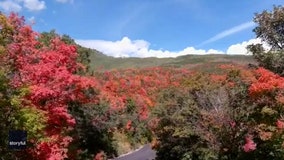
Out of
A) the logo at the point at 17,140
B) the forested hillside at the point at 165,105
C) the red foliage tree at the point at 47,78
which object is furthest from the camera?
the red foliage tree at the point at 47,78

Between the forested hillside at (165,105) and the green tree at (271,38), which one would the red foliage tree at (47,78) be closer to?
the forested hillside at (165,105)

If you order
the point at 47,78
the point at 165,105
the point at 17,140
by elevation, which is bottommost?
the point at 165,105

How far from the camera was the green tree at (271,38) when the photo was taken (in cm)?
2669

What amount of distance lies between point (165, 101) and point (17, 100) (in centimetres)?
2601

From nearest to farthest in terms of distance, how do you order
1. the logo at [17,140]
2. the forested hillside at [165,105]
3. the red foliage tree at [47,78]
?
the logo at [17,140] → the forested hillside at [165,105] → the red foliage tree at [47,78]

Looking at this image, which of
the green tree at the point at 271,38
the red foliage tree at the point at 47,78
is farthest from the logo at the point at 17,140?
the green tree at the point at 271,38

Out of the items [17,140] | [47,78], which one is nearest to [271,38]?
[47,78]

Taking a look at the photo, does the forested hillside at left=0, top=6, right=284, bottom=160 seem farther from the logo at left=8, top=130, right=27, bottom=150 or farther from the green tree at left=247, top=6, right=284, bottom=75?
the logo at left=8, top=130, right=27, bottom=150

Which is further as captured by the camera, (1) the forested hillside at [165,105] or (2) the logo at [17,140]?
(1) the forested hillside at [165,105]

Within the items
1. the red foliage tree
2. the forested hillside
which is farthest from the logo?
the red foliage tree

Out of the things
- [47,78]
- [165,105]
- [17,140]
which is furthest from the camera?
[165,105]

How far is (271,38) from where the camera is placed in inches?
1078

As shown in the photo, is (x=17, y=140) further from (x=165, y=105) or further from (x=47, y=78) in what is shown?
(x=165, y=105)

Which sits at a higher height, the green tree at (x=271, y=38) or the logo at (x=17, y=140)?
the green tree at (x=271, y=38)
